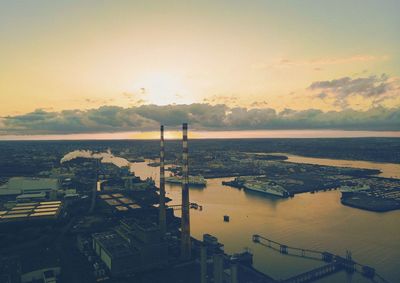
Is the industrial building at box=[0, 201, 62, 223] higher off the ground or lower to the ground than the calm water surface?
higher

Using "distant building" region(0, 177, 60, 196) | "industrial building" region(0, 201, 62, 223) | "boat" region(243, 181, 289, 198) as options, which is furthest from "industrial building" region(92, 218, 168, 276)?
"boat" region(243, 181, 289, 198)

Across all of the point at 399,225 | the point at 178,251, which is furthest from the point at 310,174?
the point at 178,251

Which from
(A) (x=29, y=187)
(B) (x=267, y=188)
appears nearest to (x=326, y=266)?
(B) (x=267, y=188)

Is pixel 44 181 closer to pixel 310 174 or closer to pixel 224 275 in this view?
pixel 224 275

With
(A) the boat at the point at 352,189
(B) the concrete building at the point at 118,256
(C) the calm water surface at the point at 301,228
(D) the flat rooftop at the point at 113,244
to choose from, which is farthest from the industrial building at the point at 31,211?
(A) the boat at the point at 352,189

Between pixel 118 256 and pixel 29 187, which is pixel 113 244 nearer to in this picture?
pixel 118 256

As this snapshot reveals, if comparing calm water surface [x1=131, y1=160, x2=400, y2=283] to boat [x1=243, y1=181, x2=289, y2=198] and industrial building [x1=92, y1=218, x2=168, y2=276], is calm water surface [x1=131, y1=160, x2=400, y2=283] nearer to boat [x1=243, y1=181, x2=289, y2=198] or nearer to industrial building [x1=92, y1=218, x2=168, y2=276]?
boat [x1=243, y1=181, x2=289, y2=198]
